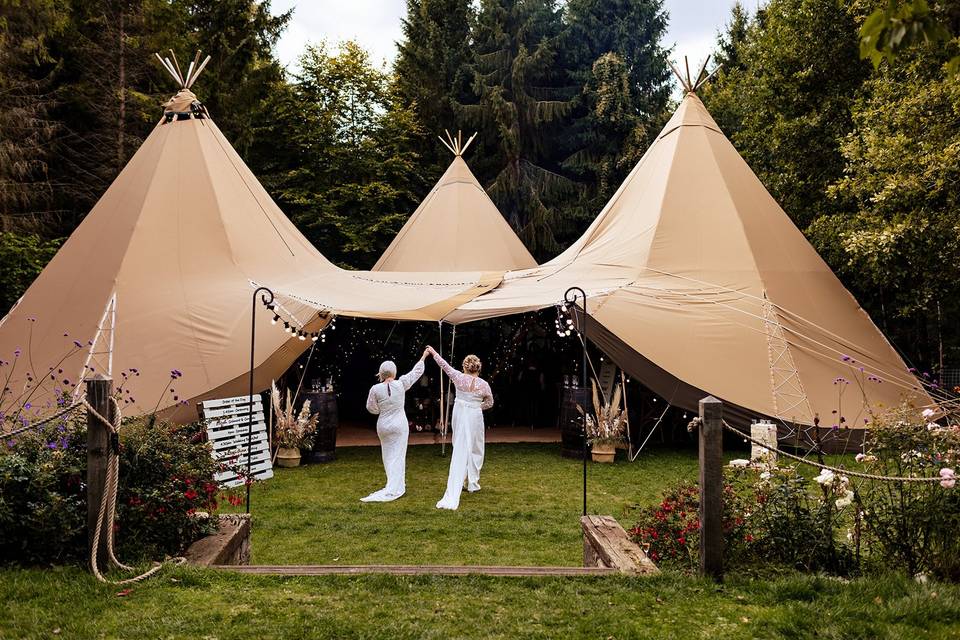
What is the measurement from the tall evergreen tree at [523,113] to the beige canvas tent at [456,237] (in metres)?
4.70

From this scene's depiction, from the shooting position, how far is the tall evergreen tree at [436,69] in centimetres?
2106

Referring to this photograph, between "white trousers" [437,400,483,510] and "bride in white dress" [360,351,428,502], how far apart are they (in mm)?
460

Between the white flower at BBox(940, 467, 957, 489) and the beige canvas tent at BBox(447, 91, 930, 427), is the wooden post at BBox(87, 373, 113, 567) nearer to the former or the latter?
the white flower at BBox(940, 467, 957, 489)

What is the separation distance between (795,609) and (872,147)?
7.60 metres

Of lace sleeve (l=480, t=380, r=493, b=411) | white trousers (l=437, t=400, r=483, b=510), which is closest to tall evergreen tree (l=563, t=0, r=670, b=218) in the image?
lace sleeve (l=480, t=380, r=493, b=411)

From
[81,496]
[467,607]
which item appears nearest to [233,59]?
[81,496]

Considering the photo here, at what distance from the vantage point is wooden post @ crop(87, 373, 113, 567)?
347cm

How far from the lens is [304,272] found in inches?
418

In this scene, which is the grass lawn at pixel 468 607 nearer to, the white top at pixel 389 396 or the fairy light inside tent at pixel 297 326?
the white top at pixel 389 396

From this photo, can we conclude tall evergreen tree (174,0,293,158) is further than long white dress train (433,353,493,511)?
Yes

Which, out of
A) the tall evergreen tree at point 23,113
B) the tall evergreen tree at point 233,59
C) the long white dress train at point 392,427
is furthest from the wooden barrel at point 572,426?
the tall evergreen tree at point 233,59

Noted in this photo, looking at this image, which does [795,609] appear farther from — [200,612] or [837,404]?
[837,404]

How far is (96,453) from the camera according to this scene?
3504 mm

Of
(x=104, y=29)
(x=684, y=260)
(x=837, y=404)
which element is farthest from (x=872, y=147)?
(x=104, y=29)
